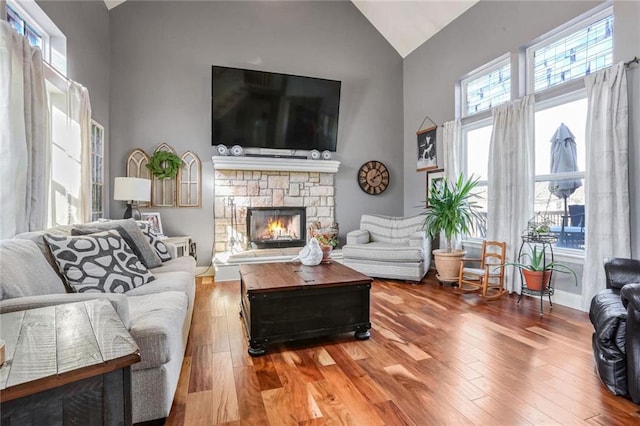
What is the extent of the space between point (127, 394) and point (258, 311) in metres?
1.36

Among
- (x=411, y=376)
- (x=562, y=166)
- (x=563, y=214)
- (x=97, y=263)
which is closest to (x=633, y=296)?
(x=411, y=376)

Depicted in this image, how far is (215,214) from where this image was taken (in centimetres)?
495

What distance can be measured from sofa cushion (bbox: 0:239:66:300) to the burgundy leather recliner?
9.53 feet

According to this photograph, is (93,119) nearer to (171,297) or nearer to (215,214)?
(215,214)

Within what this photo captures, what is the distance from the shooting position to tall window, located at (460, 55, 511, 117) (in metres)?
4.14

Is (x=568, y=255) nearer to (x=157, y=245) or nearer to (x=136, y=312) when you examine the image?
(x=136, y=312)

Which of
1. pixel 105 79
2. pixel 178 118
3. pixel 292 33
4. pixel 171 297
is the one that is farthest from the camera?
pixel 292 33

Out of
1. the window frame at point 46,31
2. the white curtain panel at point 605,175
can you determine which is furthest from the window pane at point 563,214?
the window frame at point 46,31

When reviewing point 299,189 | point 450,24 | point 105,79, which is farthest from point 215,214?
point 450,24

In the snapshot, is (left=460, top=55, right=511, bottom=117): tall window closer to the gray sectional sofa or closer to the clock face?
the clock face

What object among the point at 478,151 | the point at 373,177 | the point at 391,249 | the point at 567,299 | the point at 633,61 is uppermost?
the point at 633,61

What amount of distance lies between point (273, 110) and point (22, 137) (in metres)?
3.28

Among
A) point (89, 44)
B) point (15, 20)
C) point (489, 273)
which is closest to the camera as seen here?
point (15, 20)

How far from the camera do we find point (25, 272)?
160 cm
